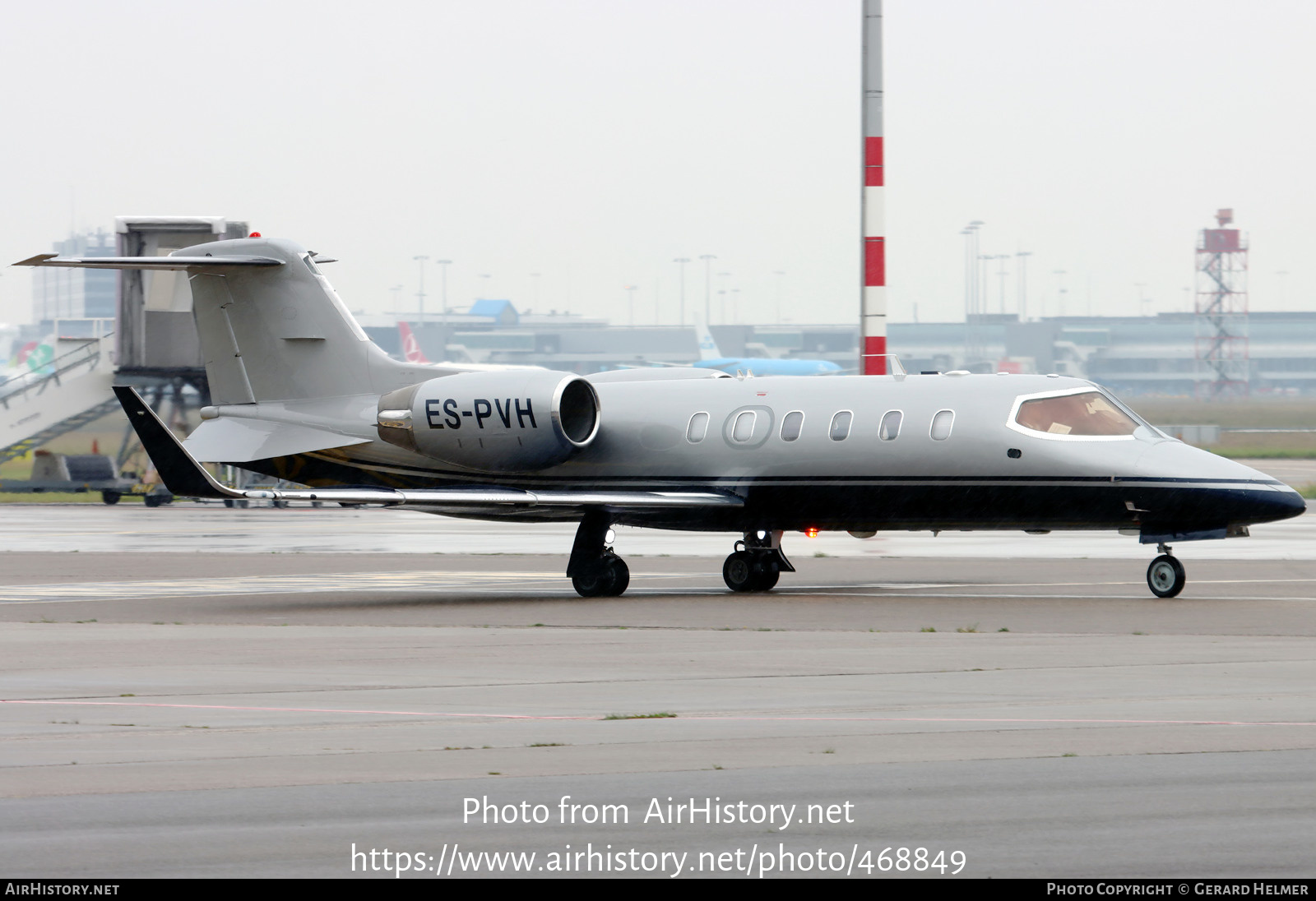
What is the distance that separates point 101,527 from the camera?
132 ft

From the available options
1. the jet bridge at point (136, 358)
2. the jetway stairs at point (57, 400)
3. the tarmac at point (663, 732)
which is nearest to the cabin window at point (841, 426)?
the tarmac at point (663, 732)

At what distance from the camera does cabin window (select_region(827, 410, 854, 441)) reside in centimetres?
2302

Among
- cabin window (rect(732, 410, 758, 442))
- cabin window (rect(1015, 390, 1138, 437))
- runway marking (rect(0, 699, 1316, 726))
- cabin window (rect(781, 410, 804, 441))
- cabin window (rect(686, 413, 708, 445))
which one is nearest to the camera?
runway marking (rect(0, 699, 1316, 726))

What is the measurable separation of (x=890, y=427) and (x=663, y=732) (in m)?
12.2

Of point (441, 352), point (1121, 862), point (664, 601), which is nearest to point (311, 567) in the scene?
point (664, 601)

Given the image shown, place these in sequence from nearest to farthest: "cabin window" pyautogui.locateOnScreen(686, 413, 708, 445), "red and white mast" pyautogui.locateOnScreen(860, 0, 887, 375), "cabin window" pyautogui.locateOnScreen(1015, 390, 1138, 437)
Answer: "cabin window" pyautogui.locateOnScreen(1015, 390, 1138, 437)
"cabin window" pyautogui.locateOnScreen(686, 413, 708, 445)
"red and white mast" pyautogui.locateOnScreen(860, 0, 887, 375)

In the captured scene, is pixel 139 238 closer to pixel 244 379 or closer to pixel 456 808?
pixel 244 379

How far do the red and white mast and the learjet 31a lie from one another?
946 centimetres

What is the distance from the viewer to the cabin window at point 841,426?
23016mm

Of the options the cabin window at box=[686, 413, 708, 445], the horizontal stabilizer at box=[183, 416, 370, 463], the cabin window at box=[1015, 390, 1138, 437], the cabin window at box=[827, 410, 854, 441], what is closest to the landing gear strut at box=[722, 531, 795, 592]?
the cabin window at box=[686, 413, 708, 445]

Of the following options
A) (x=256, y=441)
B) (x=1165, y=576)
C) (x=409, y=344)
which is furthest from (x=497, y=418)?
(x=409, y=344)

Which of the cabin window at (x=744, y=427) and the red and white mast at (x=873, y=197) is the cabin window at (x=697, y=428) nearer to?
the cabin window at (x=744, y=427)

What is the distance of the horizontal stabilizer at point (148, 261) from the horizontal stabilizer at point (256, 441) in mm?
2411

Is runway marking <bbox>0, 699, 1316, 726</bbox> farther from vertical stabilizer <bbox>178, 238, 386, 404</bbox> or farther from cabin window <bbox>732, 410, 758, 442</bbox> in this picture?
vertical stabilizer <bbox>178, 238, 386, 404</bbox>
